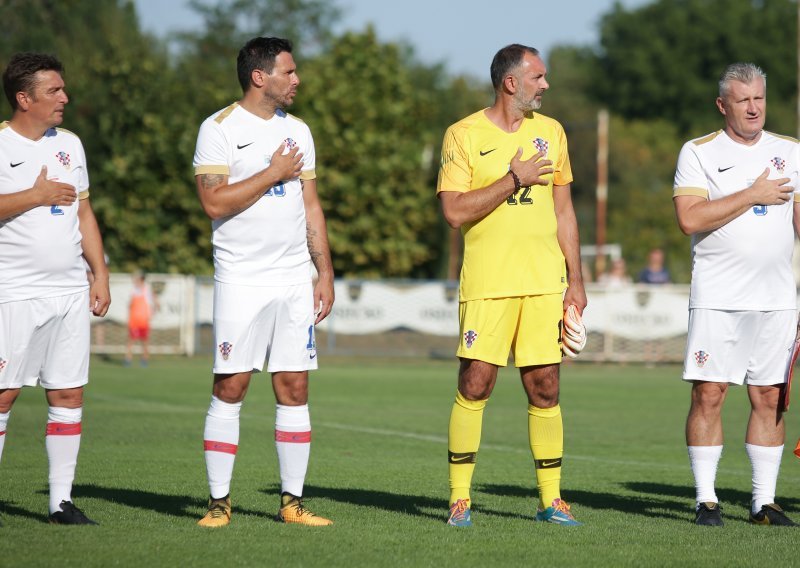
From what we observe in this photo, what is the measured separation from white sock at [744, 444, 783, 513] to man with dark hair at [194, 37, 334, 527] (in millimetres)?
2570

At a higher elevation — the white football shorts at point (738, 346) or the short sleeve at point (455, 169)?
the short sleeve at point (455, 169)

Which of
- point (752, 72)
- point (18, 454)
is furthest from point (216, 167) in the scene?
point (18, 454)

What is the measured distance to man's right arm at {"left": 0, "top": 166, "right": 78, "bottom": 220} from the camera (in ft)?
23.4

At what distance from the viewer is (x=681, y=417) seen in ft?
52.7

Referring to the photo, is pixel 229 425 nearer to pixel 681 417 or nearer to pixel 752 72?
pixel 752 72

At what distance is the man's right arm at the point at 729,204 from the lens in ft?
25.1

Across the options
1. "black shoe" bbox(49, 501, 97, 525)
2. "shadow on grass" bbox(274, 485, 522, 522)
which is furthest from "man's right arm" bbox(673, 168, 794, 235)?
"black shoe" bbox(49, 501, 97, 525)

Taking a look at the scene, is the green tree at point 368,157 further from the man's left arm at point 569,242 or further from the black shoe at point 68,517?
the black shoe at point 68,517

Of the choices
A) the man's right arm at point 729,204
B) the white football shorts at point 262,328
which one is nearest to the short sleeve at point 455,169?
the white football shorts at point 262,328

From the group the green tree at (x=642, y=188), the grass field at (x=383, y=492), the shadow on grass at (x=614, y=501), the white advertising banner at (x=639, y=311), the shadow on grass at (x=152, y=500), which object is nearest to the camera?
the grass field at (x=383, y=492)

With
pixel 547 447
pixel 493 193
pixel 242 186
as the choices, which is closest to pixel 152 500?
pixel 242 186

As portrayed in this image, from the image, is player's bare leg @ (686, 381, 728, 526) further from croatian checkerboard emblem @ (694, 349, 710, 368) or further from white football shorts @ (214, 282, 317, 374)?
white football shorts @ (214, 282, 317, 374)

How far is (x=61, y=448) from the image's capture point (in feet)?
24.7

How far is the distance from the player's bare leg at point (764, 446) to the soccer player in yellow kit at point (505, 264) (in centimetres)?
120
